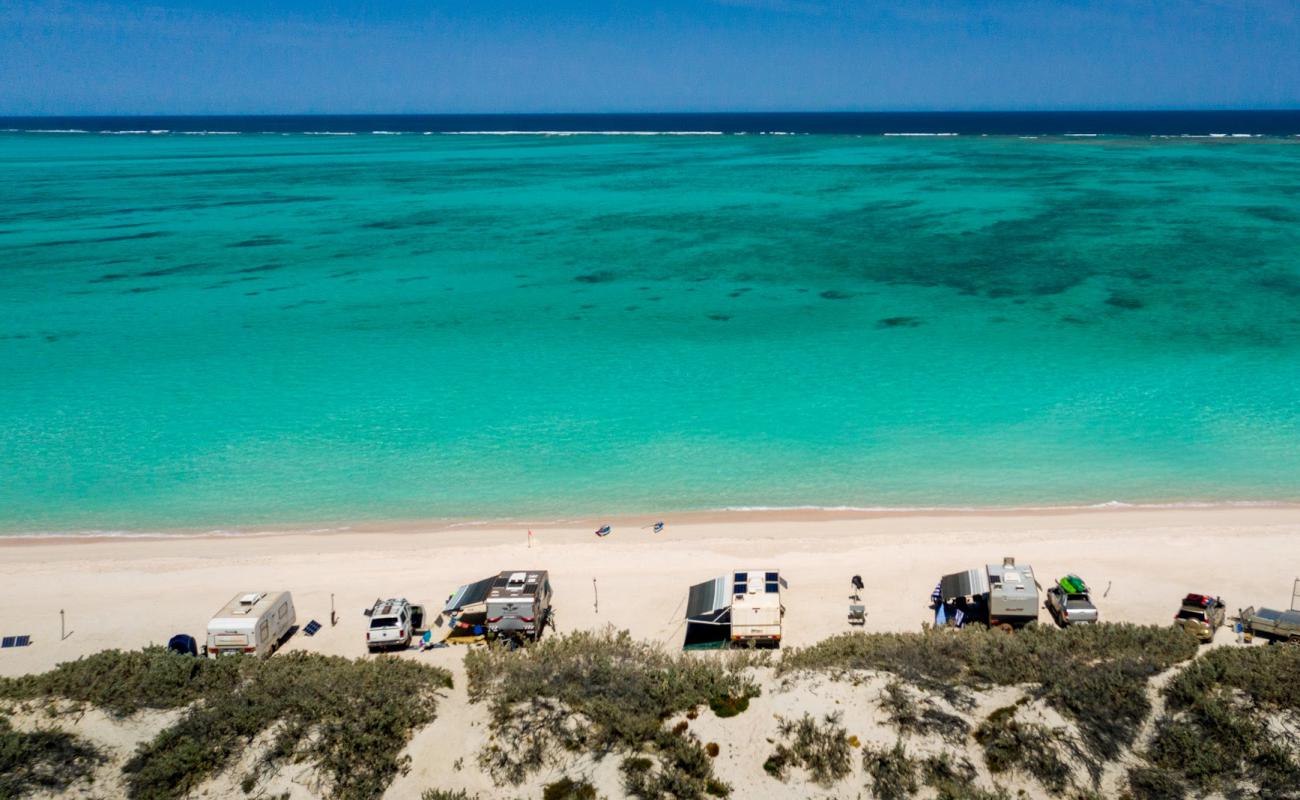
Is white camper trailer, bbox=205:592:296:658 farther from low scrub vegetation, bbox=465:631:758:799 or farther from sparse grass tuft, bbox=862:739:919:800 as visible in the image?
sparse grass tuft, bbox=862:739:919:800

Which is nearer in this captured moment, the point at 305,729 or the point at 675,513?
the point at 305,729

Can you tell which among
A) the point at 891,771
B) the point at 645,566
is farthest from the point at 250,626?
the point at 891,771

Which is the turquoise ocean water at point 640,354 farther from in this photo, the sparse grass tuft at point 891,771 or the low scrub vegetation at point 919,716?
the sparse grass tuft at point 891,771

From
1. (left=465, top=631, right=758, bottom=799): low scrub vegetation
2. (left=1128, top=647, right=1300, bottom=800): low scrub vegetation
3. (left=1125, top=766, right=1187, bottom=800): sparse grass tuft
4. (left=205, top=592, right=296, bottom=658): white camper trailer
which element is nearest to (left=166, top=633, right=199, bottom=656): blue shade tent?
(left=205, top=592, right=296, bottom=658): white camper trailer

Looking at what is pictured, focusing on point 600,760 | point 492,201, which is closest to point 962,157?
point 492,201

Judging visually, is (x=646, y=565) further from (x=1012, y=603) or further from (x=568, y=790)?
(x=568, y=790)

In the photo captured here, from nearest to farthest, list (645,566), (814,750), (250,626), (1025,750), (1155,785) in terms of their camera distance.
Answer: (1155,785) < (1025,750) < (814,750) < (250,626) < (645,566)

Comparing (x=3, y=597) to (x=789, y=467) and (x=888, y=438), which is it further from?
(x=888, y=438)
